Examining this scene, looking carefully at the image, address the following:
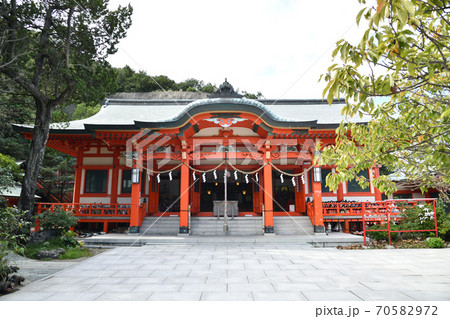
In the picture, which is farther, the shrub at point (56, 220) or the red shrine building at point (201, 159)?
the red shrine building at point (201, 159)

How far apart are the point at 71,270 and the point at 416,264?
826cm

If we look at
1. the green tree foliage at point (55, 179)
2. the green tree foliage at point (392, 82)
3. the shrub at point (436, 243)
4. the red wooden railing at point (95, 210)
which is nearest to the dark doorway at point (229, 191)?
the red wooden railing at point (95, 210)

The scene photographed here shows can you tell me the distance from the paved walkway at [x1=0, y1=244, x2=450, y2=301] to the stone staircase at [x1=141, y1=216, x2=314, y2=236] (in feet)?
10.8

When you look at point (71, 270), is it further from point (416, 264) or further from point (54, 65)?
point (416, 264)

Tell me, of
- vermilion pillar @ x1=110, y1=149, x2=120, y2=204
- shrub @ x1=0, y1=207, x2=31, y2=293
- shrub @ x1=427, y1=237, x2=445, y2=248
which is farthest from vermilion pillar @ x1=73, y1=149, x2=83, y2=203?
shrub @ x1=427, y1=237, x2=445, y2=248

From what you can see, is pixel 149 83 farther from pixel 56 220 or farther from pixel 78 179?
pixel 56 220

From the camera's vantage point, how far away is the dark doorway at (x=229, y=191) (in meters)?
15.8

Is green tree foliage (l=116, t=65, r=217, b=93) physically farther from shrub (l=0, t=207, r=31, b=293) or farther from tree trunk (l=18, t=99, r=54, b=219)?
shrub (l=0, t=207, r=31, b=293)

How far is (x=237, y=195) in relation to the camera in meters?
16.1

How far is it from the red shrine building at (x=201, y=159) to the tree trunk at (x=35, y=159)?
1.70 metres

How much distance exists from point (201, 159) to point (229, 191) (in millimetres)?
3837

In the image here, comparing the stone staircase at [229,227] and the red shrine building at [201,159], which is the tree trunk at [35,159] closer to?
the red shrine building at [201,159]

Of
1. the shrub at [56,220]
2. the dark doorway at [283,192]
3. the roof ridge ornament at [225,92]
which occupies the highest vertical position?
the roof ridge ornament at [225,92]

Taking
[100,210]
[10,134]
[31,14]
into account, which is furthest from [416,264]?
[10,134]
